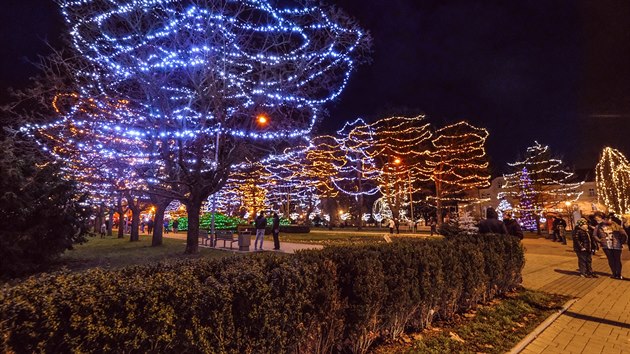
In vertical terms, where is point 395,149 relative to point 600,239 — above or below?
above

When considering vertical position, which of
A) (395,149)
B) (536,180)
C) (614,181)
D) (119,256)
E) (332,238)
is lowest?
(119,256)

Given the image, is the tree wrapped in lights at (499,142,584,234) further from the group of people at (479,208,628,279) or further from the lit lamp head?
the lit lamp head

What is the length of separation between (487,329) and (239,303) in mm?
4336

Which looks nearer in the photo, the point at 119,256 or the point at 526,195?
the point at 119,256

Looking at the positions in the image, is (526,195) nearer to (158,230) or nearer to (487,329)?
(158,230)

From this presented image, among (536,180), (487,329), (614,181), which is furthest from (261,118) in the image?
(536,180)

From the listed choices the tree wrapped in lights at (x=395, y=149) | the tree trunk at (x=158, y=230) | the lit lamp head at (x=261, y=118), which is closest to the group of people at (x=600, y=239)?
the lit lamp head at (x=261, y=118)

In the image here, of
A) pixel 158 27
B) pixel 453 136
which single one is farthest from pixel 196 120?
pixel 453 136

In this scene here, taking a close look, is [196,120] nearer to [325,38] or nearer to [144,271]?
[325,38]

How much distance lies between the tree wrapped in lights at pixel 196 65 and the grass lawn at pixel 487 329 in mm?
8270

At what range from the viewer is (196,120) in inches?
538

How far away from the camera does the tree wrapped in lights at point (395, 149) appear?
3427cm

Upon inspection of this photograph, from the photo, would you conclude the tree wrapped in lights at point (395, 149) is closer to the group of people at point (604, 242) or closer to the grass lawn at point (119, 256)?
the grass lawn at point (119, 256)

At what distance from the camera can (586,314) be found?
21.4 feet
